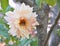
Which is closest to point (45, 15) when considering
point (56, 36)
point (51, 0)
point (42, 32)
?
point (42, 32)

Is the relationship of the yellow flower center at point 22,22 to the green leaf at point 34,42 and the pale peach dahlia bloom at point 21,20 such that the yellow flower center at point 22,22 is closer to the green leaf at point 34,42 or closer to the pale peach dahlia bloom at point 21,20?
the pale peach dahlia bloom at point 21,20

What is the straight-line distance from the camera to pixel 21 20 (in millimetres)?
516

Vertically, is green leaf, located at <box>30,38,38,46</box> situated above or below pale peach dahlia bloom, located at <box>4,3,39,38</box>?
below

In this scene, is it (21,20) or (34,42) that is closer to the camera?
(21,20)

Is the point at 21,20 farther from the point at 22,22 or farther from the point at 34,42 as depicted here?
the point at 34,42

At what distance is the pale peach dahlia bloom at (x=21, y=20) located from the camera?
1.65 feet

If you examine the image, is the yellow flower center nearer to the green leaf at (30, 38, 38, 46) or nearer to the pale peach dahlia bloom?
the pale peach dahlia bloom

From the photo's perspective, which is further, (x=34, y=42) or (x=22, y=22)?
(x=34, y=42)

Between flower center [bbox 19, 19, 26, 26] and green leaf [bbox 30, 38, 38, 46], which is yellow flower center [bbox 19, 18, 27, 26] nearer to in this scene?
flower center [bbox 19, 19, 26, 26]

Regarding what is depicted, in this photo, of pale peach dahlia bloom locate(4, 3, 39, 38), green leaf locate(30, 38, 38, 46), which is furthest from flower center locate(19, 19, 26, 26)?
green leaf locate(30, 38, 38, 46)

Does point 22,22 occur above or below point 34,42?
above

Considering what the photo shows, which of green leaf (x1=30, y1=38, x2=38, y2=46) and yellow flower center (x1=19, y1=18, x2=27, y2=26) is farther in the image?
green leaf (x1=30, y1=38, x2=38, y2=46)

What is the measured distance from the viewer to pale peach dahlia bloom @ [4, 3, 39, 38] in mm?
504

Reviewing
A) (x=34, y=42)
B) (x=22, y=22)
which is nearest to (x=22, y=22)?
(x=22, y=22)
